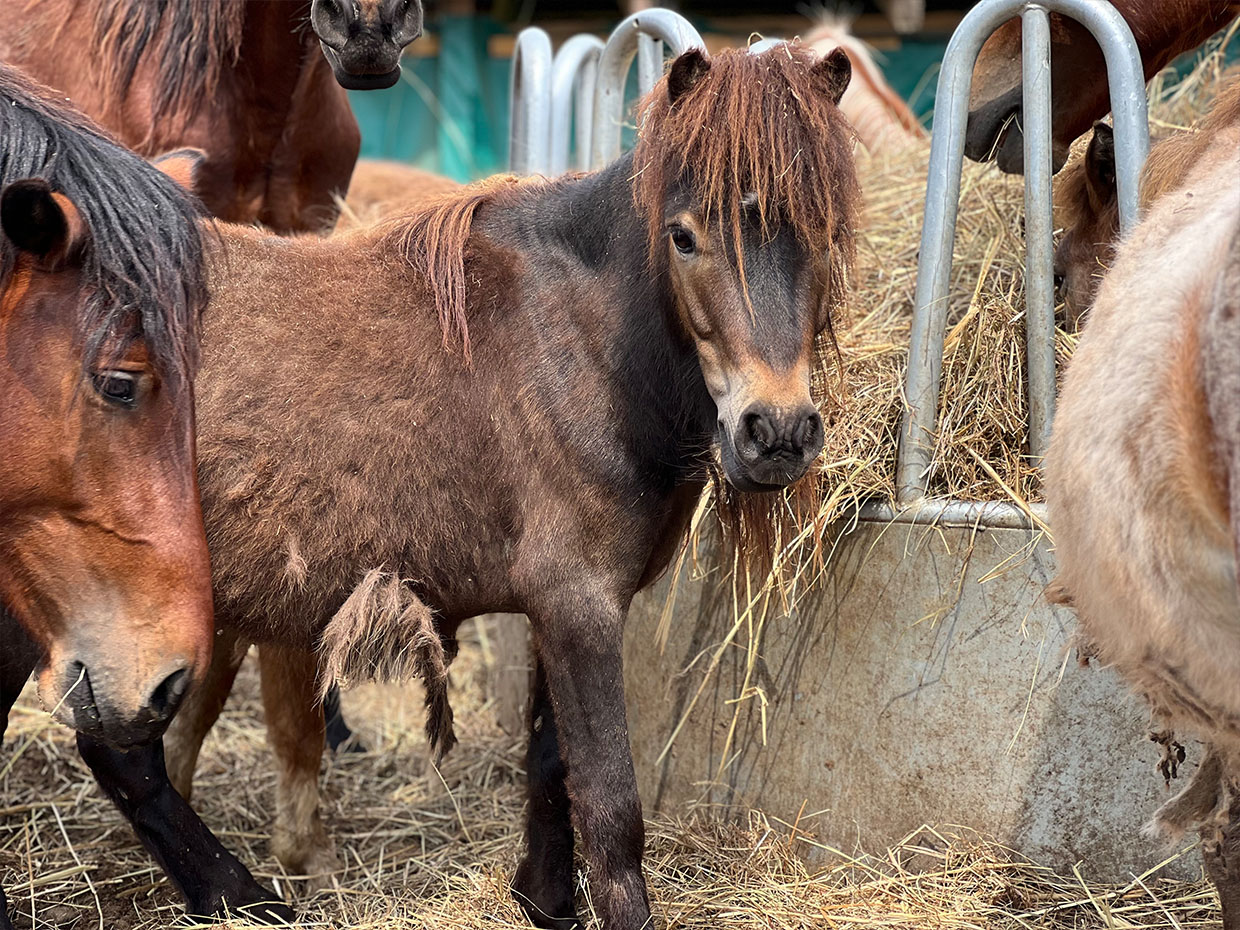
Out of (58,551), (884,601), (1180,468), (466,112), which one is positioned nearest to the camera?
(1180,468)

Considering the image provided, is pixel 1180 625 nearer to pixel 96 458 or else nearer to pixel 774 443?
pixel 774 443

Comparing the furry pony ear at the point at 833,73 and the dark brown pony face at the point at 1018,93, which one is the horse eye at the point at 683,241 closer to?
the furry pony ear at the point at 833,73

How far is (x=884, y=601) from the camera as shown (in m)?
3.14

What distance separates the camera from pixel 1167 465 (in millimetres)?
1799

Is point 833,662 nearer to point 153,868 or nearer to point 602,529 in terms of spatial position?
point 602,529

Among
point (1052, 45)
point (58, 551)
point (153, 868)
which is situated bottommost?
point (153, 868)

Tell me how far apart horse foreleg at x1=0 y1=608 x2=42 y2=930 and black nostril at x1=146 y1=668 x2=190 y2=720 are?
2.13 feet

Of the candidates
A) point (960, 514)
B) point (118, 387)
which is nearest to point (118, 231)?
point (118, 387)

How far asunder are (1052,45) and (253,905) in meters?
3.04

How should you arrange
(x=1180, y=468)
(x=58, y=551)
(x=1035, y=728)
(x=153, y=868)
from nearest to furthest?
(x=1180, y=468)
(x=58, y=551)
(x=1035, y=728)
(x=153, y=868)

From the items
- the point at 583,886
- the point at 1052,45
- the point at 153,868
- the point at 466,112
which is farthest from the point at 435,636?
the point at 466,112

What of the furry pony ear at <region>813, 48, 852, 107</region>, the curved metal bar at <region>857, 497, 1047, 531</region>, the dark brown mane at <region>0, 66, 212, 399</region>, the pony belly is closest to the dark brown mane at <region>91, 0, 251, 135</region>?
the dark brown mane at <region>0, 66, 212, 399</region>

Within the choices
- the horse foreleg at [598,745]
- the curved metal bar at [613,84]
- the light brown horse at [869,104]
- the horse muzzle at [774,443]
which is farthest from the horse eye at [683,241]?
the light brown horse at [869,104]

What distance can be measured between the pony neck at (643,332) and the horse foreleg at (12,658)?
4.50 ft
